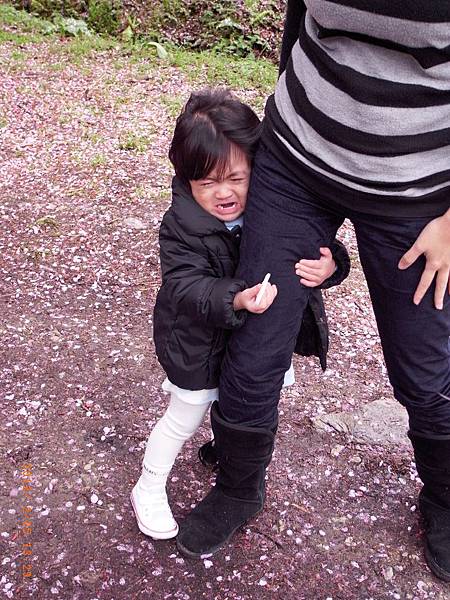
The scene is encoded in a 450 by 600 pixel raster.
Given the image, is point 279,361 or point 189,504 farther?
point 189,504

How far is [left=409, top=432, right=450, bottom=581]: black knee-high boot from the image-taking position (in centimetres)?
214

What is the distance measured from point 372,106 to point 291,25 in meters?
0.53

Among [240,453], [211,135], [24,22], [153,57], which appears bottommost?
[24,22]

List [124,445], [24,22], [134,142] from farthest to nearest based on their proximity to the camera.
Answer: [24,22]
[134,142]
[124,445]

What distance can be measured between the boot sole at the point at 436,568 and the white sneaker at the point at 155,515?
0.83 metres

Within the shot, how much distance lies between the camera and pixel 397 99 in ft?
5.43

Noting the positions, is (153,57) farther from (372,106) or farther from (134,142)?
(372,106)

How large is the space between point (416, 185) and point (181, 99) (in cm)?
499

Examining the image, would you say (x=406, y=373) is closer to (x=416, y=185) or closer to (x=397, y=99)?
(x=416, y=185)

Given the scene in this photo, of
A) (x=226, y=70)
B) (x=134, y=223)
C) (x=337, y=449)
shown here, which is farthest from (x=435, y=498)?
(x=226, y=70)

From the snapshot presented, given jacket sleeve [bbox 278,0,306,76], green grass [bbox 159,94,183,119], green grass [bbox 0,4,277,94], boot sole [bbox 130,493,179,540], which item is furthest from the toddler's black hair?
green grass [bbox 0,4,277,94]

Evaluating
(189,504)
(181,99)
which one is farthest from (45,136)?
(189,504)

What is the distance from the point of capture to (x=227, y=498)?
233 cm

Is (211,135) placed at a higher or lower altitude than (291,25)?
lower
